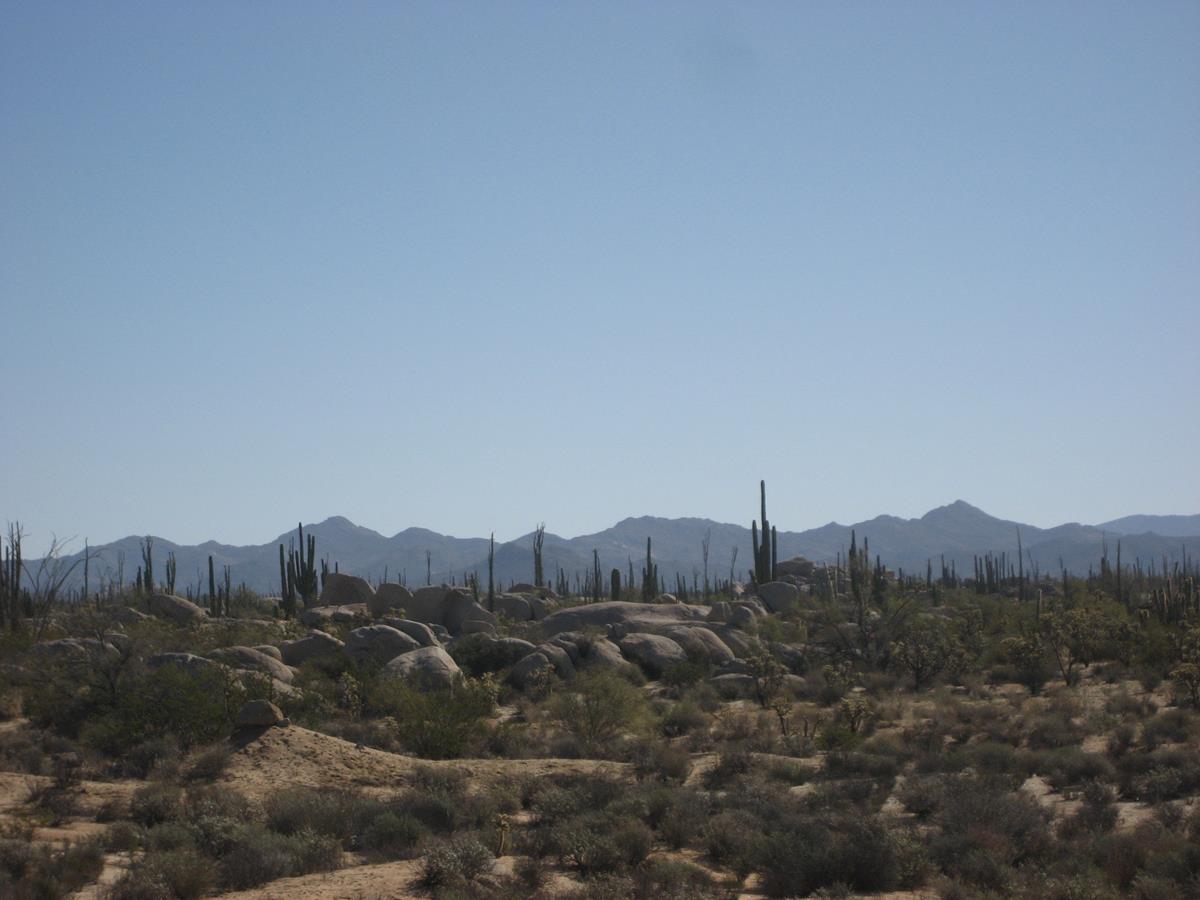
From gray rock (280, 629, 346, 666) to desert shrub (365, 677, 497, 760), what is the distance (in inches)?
266

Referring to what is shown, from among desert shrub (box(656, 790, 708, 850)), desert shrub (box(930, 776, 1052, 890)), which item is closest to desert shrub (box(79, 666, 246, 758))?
desert shrub (box(656, 790, 708, 850))

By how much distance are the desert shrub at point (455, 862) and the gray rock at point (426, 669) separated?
467 inches

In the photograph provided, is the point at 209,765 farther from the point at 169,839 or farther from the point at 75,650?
the point at 75,650

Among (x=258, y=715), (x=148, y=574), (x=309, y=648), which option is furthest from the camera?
(x=148, y=574)

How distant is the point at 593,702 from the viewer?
75.5 feet

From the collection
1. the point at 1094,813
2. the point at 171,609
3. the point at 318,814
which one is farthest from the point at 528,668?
the point at 171,609

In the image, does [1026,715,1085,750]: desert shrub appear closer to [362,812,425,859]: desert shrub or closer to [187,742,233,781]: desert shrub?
[362,812,425,859]: desert shrub

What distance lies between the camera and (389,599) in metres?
41.2

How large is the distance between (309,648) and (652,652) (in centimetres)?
936

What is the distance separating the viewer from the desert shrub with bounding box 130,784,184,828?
1506 centimetres

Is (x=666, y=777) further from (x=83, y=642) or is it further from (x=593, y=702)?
(x=83, y=642)

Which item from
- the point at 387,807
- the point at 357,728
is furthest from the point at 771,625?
the point at 387,807

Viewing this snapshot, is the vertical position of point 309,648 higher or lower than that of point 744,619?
higher

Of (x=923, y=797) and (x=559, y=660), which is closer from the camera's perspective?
(x=923, y=797)
